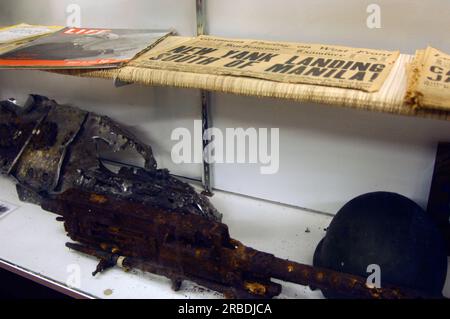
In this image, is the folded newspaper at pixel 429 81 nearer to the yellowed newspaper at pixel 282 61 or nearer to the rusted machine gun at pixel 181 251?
the yellowed newspaper at pixel 282 61

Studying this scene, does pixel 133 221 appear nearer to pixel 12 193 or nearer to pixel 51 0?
pixel 12 193

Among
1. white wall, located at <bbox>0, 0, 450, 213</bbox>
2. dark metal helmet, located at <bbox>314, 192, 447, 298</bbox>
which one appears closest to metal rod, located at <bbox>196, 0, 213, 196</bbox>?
white wall, located at <bbox>0, 0, 450, 213</bbox>

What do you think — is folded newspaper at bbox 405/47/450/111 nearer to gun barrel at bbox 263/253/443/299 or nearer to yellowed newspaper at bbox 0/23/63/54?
gun barrel at bbox 263/253/443/299

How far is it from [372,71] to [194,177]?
65cm

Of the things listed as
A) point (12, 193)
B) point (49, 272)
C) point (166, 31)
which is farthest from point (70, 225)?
point (166, 31)

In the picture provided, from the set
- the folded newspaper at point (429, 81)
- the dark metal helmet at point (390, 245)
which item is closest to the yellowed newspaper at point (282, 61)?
the folded newspaper at point (429, 81)

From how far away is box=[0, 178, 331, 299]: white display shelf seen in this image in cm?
94

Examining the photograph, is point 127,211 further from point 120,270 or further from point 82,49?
point 82,49

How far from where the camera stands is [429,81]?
661 mm

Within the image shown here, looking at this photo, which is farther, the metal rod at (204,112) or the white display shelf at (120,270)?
the metal rod at (204,112)

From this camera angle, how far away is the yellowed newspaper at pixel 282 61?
73 centimetres

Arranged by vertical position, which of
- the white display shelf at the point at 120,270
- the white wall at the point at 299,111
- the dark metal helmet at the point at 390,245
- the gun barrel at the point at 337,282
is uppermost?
the white wall at the point at 299,111

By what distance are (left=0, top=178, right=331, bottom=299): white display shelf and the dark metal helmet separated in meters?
0.14

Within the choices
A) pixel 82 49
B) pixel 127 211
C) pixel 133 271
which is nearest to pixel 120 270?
pixel 133 271
